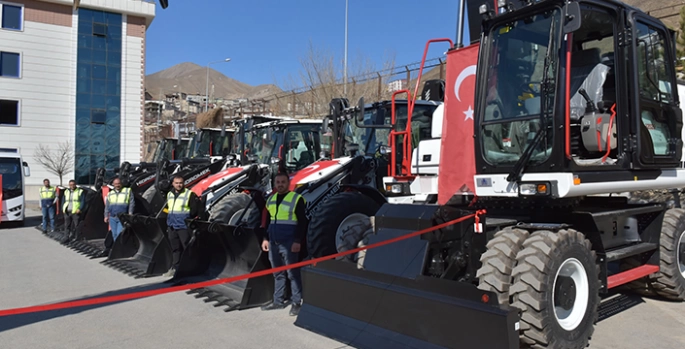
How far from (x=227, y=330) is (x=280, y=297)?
0.95 metres

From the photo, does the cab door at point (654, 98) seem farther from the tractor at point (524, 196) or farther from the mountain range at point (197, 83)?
the mountain range at point (197, 83)

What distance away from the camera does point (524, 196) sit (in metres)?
4.94

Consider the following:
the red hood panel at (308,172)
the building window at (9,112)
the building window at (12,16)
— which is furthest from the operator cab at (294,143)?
the building window at (12,16)

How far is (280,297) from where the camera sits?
6.49 m

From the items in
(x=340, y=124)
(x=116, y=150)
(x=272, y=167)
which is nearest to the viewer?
(x=340, y=124)

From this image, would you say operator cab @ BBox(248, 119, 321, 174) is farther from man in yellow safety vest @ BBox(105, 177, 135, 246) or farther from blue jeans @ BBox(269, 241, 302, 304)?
blue jeans @ BBox(269, 241, 302, 304)

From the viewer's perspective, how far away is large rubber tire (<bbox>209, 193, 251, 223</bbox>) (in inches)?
383

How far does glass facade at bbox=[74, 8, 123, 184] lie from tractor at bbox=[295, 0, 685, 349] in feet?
113

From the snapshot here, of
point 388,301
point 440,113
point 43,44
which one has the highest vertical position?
point 43,44

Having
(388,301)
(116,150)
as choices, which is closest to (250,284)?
(388,301)

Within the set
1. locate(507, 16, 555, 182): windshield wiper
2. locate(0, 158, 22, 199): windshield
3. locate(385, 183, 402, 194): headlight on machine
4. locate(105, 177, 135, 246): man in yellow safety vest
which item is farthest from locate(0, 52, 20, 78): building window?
locate(507, 16, 555, 182): windshield wiper

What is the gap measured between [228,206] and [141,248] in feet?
6.04

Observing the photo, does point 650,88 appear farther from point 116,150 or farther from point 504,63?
point 116,150

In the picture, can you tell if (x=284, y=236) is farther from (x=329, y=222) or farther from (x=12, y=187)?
(x=12, y=187)
